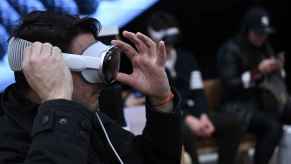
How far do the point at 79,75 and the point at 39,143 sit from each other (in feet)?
0.83

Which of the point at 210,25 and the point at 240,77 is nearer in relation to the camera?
the point at 240,77

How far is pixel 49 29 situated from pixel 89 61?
5.2 inches

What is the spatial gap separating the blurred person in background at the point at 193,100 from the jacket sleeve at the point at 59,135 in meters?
2.45

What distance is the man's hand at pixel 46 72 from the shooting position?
1.45 m

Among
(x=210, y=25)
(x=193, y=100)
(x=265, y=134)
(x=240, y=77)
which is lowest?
(x=265, y=134)

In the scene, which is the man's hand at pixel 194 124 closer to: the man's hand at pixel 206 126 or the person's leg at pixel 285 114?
the man's hand at pixel 206 126

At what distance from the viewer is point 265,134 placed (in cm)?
401

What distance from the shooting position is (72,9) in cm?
196

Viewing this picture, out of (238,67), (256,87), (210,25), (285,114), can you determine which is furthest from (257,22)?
(210,25)

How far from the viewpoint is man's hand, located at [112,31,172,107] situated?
180 centimetres

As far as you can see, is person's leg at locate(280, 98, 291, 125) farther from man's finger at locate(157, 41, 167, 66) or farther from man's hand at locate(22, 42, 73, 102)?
man's hand at locate(22, 42, 73, 102)

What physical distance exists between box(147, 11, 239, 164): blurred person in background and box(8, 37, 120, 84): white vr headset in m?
2.28

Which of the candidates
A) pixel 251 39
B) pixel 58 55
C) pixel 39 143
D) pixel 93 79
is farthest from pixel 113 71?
pixel 251 39

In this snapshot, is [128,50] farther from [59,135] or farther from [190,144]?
[190,144]
